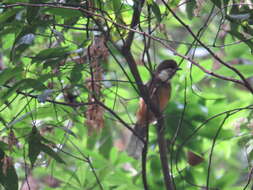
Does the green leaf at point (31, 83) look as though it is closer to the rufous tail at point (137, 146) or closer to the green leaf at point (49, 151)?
the green leaf at point (49, 151)

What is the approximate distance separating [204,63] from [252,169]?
1290 mm

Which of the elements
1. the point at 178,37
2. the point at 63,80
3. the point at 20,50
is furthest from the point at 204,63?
the point at 178,37

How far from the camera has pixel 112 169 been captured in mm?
2973

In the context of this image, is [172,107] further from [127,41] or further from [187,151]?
[127,41]

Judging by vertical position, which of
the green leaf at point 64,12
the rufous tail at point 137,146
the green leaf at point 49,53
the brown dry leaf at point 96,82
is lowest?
the rufous tail at point 137,146

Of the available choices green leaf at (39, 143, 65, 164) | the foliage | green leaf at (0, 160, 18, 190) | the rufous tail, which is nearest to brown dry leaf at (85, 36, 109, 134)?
the foliage

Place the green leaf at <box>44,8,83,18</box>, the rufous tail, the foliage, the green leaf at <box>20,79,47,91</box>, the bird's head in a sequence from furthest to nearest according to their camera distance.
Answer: the bird's head, the rufous tail, the green leaf at <box>44,8,83,18</box>, the foliage, the green leaf at <box>20,79,47,91</box>

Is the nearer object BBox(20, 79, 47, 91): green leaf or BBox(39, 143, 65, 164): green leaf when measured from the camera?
BBox(20, 79, 47, 91): green leaf

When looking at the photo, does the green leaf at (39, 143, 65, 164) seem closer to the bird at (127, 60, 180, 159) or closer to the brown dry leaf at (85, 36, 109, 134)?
the brown dry leaf at (85, 36, 109, 134)

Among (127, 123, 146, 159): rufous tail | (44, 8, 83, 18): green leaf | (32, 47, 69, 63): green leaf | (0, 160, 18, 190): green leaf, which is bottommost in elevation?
(127, 123, 146, 159): rufous tail

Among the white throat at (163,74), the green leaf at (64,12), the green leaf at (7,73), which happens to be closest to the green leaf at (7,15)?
the green leaf at (64,12)

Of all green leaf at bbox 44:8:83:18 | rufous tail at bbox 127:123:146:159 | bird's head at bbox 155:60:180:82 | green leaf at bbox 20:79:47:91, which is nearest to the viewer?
green leaf at bbox 20:79:47:91

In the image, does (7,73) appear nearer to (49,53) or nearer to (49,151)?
(49,53)

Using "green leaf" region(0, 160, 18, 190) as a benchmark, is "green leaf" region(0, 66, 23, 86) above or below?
above
